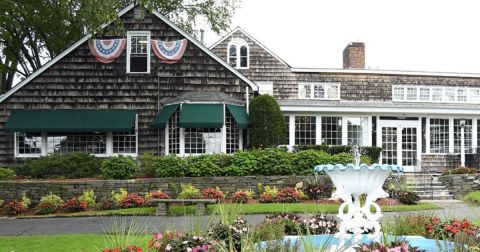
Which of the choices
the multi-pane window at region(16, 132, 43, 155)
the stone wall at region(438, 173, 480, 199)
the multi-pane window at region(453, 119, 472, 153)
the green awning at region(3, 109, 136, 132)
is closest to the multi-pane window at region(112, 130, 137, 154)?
the green awning at region(3, 109, 136, 132)

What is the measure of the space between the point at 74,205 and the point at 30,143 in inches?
265

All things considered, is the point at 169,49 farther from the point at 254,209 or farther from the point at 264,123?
the point at 254,209

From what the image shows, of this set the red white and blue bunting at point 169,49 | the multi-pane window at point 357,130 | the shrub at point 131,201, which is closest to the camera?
the shrub at point 131,201

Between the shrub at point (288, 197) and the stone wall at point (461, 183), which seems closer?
the shrub at point (288, 197)

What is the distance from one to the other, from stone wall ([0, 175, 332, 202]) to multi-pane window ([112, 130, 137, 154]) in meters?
4.18

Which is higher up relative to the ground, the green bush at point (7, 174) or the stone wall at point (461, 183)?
the green bush at point (7, 174)

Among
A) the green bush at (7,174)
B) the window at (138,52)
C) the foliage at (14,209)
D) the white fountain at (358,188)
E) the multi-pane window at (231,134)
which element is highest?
the window at (138,52)

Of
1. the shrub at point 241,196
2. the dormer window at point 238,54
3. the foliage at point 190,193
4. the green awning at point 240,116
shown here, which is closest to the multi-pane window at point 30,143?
the foliage at point 190,193

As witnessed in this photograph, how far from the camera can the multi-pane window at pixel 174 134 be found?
21.1 meters

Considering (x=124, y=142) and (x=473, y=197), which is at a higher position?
(x=124, y=142)

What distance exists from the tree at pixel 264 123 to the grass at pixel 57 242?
11.0 metres

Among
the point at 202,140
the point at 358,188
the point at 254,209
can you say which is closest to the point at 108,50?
the point at 202,140

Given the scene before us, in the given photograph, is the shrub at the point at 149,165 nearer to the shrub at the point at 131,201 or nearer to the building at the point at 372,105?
the shrub at the point at 131,201

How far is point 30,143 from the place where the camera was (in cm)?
2150
